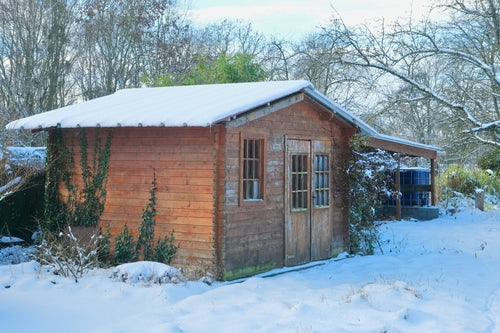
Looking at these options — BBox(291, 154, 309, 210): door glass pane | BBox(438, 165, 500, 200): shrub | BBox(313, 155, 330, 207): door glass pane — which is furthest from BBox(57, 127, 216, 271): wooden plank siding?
BBox(438, 165, 500, 200): shrub

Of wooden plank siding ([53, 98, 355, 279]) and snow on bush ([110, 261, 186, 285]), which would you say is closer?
snow on bush ([110, 261, 186, 285])

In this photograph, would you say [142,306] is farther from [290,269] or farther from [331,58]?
[331,58]

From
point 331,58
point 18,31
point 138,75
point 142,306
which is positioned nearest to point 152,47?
point 138,75

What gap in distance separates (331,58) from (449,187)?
9.61 m

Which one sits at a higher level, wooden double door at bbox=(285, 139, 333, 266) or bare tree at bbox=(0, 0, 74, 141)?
bare tree at bbox=(0, 0, 74, 141)

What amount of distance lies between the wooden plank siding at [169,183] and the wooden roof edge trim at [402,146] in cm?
797

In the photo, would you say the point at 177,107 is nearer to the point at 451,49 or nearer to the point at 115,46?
the point at 451,49

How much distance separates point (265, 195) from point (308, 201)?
1490mm

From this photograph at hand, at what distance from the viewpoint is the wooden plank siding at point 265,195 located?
9.88 meters

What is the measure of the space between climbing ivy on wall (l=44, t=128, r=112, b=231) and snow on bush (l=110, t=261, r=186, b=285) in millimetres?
2304

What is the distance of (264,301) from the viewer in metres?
8.23

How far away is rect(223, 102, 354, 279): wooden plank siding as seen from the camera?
9.88m

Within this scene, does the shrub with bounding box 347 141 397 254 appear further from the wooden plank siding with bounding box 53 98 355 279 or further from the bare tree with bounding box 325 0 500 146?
the bare tree with bounding box 325 0 500 146

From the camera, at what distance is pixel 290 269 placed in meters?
11.1
